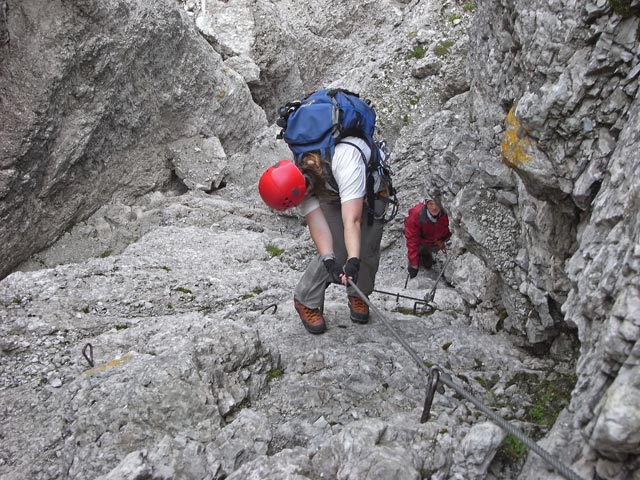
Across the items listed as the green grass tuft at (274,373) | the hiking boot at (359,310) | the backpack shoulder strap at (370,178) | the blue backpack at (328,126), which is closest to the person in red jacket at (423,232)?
the hiking boot at (359,310)

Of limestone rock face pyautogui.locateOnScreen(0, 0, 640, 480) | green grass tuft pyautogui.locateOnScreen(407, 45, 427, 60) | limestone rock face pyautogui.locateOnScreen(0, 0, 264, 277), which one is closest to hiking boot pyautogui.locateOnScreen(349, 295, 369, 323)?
limestone rock face pyautogui.locateOnScreen(0, 0, 640, 480)

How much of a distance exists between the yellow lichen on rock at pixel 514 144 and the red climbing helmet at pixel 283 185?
8.39ft

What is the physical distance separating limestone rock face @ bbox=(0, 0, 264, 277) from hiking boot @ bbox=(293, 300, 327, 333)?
999 centimetres

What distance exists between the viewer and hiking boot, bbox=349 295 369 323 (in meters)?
8.51

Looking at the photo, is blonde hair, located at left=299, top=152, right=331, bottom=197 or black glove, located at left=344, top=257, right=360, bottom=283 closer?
black glove, located at left=344, top=257, right=360, bottom=283

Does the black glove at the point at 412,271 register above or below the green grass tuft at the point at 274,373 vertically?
below

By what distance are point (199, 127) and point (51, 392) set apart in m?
14.7

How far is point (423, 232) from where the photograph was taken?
1307 centimetres

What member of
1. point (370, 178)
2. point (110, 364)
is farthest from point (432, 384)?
point (110, 364)

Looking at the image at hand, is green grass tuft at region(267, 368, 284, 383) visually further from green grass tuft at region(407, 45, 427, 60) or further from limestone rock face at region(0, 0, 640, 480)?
green grass tuft at region(407, 45, 427, 60)

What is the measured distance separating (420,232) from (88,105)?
34.7ft

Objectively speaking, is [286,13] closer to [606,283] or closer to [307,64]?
[307,64]

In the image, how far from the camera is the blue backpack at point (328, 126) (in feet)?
22.6

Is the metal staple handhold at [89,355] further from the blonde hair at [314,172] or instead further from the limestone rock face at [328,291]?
the blonde hair at [314,172]
